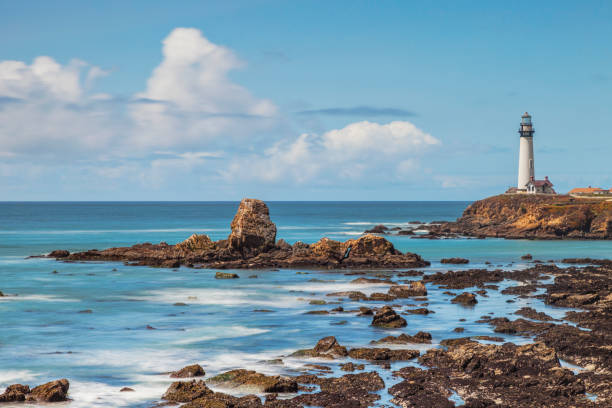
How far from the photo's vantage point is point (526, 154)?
107 metres

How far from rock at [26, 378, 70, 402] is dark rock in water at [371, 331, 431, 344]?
33.9 ft

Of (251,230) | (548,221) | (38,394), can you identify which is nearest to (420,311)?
(38,394)

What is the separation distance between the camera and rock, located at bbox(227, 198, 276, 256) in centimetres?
5272

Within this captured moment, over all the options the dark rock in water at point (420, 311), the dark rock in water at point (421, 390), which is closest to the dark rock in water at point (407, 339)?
the dark rock in water at point (421, 390)

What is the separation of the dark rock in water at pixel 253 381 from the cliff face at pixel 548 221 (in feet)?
221

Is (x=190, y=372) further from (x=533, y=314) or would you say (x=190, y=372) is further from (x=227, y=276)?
(x=227, y=276)

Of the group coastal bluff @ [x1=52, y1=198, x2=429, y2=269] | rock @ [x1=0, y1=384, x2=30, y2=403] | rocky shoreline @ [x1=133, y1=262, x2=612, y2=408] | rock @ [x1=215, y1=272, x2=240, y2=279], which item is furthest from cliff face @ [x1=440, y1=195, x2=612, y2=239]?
rock @ [x1=0, y1=384, x2=30, y2=403]

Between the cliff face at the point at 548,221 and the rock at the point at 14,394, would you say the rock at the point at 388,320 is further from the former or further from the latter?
the cliff face at the point at 548,221

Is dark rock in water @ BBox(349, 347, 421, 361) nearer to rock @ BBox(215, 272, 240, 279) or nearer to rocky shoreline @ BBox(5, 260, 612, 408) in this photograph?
rocky shoreline @ BBox(5, 260, 612, 408)

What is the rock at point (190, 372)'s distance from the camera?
18109mm

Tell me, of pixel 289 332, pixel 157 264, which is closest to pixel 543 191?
pixel 157 264

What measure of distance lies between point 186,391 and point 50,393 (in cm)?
339

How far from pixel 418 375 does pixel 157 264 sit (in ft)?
118

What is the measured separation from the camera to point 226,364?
20047 mm
